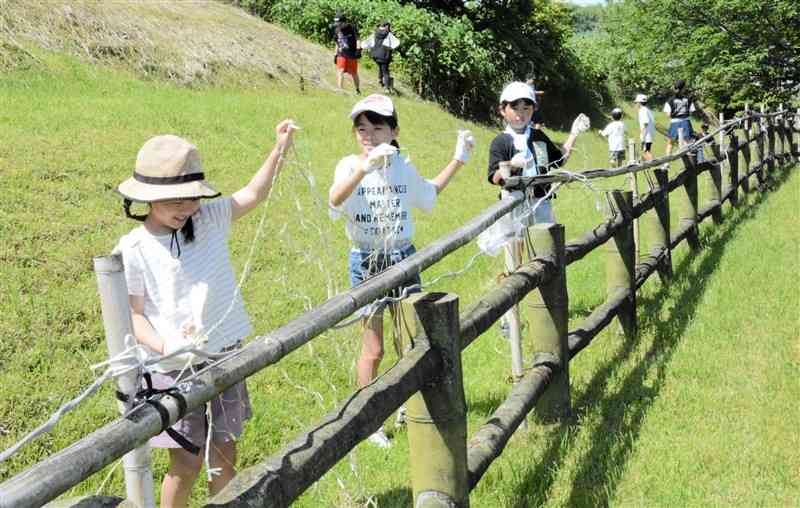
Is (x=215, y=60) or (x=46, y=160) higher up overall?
(x=215, y=60)

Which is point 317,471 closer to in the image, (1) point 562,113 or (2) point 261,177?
(2) point 261,177

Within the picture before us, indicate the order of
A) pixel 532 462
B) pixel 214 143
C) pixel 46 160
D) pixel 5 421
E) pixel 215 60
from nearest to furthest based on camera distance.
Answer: pixel 532 462 < pixel 5 421 < pixel 46 160 < pixel 214 143 < pixel 215 60

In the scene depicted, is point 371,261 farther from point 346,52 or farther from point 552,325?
point 346,52

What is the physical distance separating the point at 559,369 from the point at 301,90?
521 inches

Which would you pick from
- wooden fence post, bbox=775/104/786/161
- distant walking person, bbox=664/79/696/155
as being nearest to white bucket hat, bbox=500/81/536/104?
wooden fence post, bbox=775/104/786/161

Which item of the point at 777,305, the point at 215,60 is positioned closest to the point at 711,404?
the point at 777,305

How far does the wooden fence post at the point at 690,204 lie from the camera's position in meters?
7.42

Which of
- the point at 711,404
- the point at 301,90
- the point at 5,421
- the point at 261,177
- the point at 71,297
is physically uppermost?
the point at 301,90

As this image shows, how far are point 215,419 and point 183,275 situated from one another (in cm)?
54

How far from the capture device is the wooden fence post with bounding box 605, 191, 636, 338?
5.06 m

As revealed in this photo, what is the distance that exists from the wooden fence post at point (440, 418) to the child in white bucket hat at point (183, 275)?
2.00ft

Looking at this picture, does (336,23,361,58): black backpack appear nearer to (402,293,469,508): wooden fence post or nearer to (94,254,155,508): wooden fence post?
(402,293,469,508): wooden fence post

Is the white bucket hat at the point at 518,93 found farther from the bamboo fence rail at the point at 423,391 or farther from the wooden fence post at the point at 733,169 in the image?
the wooden fence post at the point at 733,169

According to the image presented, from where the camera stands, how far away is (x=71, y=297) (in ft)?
17.2
